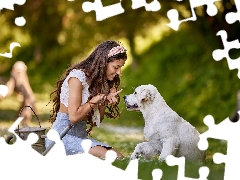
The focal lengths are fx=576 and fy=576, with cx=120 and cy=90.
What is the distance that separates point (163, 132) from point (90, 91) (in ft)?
2.74

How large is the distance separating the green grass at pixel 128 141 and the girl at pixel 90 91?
1.71 feet

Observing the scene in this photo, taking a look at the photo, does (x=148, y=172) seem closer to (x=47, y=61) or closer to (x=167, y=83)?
(x=167, y=83)

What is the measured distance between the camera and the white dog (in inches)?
224

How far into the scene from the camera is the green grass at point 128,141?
5262 millimetres

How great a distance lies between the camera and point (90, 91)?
5.79 m

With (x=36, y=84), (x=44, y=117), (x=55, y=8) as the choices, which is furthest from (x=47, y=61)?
(x=44, y=117)

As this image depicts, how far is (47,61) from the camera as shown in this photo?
29.8 meters

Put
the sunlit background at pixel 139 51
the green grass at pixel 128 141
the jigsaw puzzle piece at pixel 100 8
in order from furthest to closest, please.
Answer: the sunlit background at pixel 139 51
the jigsaw puzzle piece at pixel 100 8
the green grass at pixel 128 141

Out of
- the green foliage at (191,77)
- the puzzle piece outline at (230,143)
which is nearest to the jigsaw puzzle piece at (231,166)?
the puzzle piece outline at (230,143)

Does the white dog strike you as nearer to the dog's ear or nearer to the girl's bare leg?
the dog's ear

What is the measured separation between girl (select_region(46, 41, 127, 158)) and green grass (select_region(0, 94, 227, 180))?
20.5 inches

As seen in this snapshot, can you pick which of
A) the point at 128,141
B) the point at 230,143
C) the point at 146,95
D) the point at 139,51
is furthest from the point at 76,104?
the point at 139,51

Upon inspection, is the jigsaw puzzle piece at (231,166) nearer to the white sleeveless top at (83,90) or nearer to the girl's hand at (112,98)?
the girl's hand at (112,98)

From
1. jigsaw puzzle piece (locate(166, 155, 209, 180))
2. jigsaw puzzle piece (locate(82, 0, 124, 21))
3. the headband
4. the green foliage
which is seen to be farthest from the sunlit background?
jigsaw puzzle piece (locate(166, 155, 209, 180))
